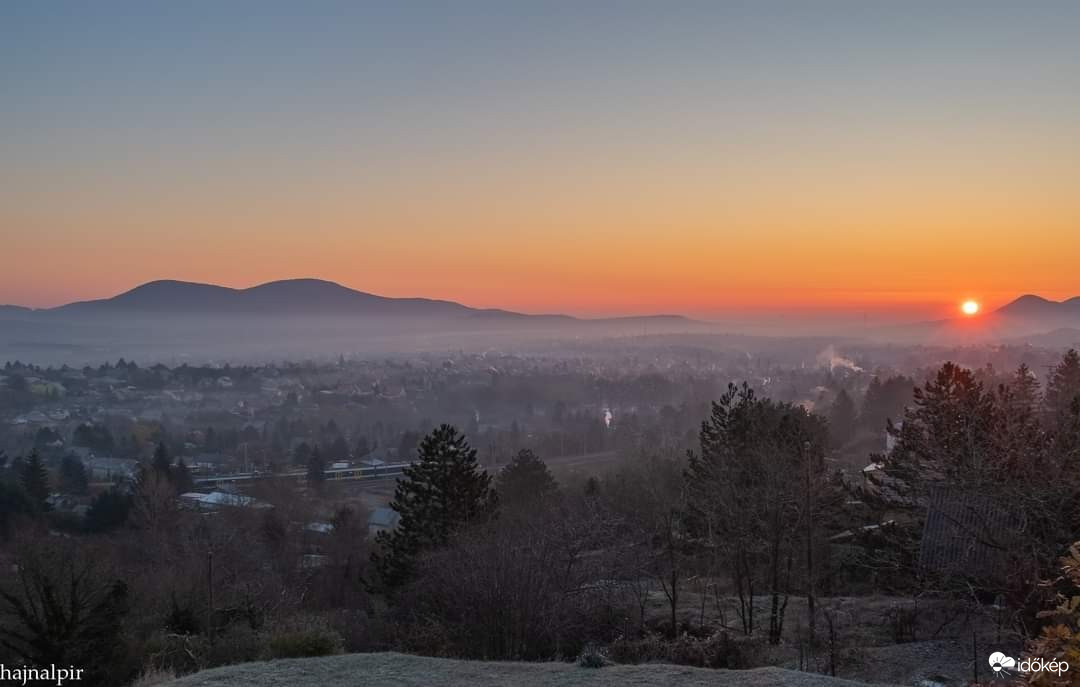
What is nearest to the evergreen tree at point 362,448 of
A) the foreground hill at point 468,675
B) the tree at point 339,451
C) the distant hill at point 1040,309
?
the tree at point 339,451

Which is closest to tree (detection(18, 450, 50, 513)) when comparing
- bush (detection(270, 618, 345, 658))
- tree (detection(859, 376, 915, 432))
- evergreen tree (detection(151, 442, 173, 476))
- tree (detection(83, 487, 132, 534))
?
tree (detection(83, 487, 132, 534))

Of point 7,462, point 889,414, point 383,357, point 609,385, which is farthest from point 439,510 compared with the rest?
point 383,357

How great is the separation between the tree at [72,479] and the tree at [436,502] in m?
36.4

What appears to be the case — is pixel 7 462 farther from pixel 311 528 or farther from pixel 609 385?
pixel 609 385

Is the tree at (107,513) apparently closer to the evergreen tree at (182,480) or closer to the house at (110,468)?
the evergreen tree at (182,480)

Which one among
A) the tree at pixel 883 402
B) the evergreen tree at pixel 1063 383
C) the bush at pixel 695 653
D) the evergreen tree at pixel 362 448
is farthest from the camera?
the evergreen tree at pixel 362 448

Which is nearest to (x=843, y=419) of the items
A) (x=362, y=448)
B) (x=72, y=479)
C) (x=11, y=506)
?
(x=362, y=448)

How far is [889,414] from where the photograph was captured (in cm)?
5550

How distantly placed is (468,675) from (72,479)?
49285mm

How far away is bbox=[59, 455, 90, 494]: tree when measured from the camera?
47.2 meters

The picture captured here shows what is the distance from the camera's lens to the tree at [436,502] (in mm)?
19844

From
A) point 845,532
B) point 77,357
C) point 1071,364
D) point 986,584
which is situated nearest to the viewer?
point 986,584

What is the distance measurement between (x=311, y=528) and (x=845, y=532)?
24.9 metres

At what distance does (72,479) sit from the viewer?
47.6 meters
